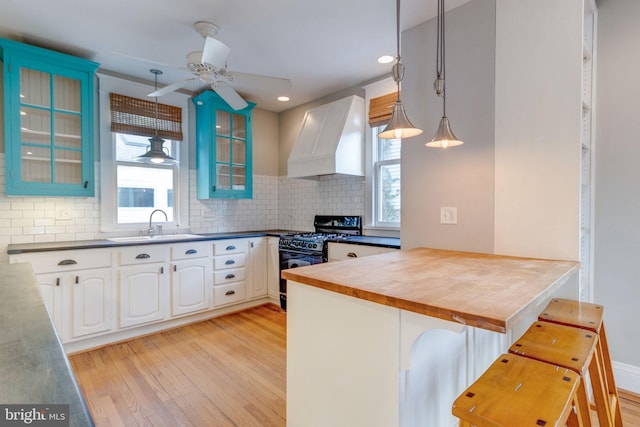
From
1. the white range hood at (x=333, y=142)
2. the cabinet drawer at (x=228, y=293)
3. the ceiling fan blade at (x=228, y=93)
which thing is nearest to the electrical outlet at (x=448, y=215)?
the white range hood at (x=333, y=142)

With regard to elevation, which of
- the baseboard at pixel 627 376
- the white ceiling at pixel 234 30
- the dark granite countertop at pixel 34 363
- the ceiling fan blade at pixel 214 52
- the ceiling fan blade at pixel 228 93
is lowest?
the baseboard at pixel 627 376

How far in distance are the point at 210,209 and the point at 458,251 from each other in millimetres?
3080

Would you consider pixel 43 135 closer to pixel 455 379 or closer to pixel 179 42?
pixel 179 42

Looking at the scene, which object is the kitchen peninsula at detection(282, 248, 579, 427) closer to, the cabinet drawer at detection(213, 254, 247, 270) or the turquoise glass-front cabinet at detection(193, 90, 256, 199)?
the cabinet drawer at detection(213, 254, 247, 270)

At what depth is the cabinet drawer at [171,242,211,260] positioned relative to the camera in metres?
3.29

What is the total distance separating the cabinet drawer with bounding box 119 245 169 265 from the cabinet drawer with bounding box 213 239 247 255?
0.53 meters

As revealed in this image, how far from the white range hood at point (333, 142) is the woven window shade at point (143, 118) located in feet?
4.67

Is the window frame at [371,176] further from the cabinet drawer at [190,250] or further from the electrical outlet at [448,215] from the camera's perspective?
the cabinet drawer at [190,250]

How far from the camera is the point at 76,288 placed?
2729 mm

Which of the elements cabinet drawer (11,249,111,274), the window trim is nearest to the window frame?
the window trim

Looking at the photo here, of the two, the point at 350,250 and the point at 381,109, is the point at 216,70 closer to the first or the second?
the point at 381,109

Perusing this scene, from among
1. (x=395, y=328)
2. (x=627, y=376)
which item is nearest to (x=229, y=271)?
(x=395, y=328)

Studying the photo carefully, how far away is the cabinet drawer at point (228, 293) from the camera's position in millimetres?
3615

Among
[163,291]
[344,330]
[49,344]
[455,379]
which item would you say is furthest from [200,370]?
[49,344]
